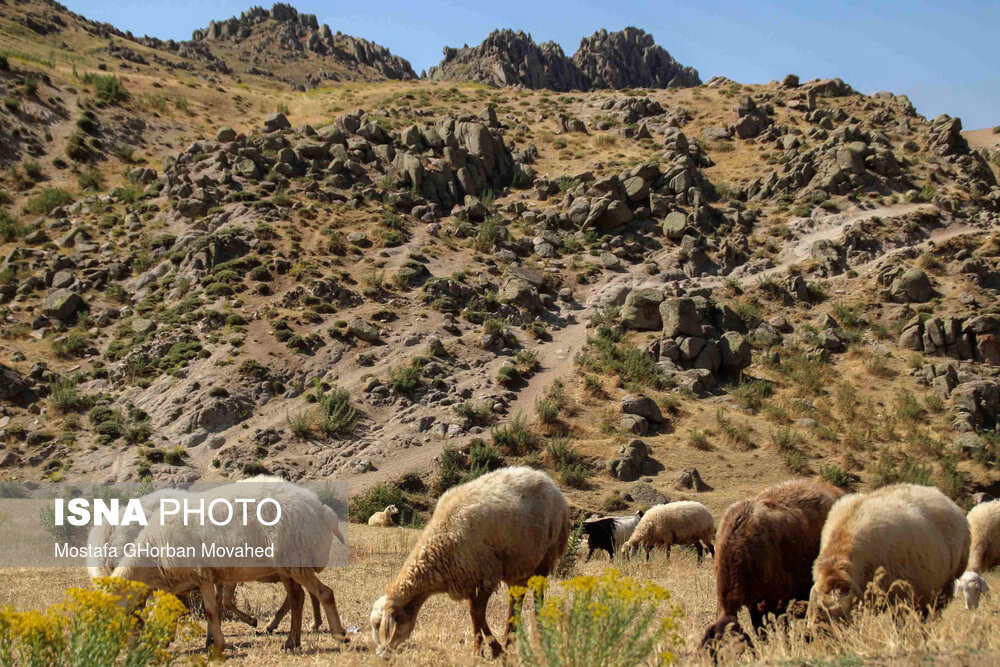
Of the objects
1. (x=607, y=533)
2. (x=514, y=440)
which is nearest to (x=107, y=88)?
(x=514, y=440)

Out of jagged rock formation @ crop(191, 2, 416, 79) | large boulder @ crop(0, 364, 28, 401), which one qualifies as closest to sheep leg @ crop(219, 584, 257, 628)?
large boulder @ crop(0, 364, 28, 401)

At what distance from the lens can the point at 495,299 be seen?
120 feet

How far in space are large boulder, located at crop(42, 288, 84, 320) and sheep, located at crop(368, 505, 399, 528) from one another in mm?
21227

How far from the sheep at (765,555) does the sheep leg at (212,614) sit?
5.26 meters

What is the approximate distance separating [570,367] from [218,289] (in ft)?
57.2

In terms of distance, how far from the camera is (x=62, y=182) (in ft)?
152

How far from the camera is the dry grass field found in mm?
5828

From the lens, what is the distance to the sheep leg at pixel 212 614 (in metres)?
7.80

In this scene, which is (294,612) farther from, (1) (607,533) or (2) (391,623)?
(1) (607,533)

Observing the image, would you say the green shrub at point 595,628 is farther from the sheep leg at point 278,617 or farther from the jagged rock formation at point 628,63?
the jagged rock formation at point 628,63

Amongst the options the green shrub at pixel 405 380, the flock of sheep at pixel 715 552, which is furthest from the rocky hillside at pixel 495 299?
the flock of sheep at pixel 715 552

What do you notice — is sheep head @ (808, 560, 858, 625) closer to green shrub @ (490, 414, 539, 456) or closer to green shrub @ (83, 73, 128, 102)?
green shrub @ (490, 414, 539, 456)

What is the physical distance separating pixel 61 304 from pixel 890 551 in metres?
37.2

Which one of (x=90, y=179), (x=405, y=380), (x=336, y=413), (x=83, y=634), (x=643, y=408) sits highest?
(x=90, y=179)
